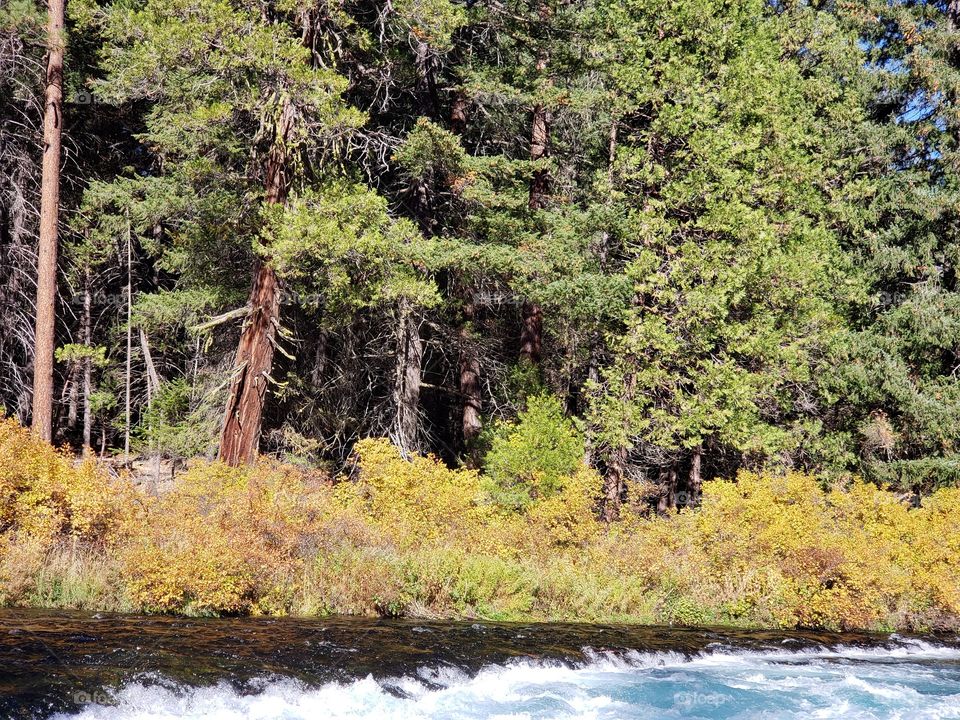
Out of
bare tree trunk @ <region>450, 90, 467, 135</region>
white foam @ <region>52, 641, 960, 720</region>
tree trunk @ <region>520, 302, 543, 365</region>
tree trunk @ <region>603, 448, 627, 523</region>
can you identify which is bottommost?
white foam @ <region>52, 641, 960, 720</region>

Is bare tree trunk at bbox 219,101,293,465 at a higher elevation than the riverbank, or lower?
higher

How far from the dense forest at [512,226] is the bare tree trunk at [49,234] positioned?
0.25ft

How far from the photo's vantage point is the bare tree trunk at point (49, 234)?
16.9 meters

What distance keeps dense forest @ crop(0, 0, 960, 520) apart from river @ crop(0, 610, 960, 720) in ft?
18.1

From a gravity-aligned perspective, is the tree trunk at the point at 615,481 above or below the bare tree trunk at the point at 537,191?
below

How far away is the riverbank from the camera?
10.9 m

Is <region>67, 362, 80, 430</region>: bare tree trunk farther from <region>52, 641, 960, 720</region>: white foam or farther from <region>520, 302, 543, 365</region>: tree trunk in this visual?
<region>52, 641, 960, 720</region>: white foam

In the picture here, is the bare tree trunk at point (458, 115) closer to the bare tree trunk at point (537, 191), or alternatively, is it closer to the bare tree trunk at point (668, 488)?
the bare tree trunk at point (537, 191)

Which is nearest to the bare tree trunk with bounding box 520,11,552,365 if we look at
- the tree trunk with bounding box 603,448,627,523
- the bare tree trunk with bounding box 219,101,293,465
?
the tree trunk with bounding box 603,448,627,523

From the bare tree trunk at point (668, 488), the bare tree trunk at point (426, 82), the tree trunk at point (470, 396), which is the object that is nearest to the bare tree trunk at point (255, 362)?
the bare tree trunk at point (426, 82)

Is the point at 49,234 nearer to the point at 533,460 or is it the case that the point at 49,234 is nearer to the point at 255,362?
the point at 255,362

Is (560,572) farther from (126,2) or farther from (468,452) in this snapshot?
(126,2)

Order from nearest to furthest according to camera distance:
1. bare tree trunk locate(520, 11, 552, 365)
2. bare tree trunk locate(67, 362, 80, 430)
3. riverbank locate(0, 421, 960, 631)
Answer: riverbank locate(0, 421, 960, 631) < bare tree trunk locate(520, 11, 552, 365) < bare tree trunk locate(67, 362, 80, 430)

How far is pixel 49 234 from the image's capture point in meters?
17.2
